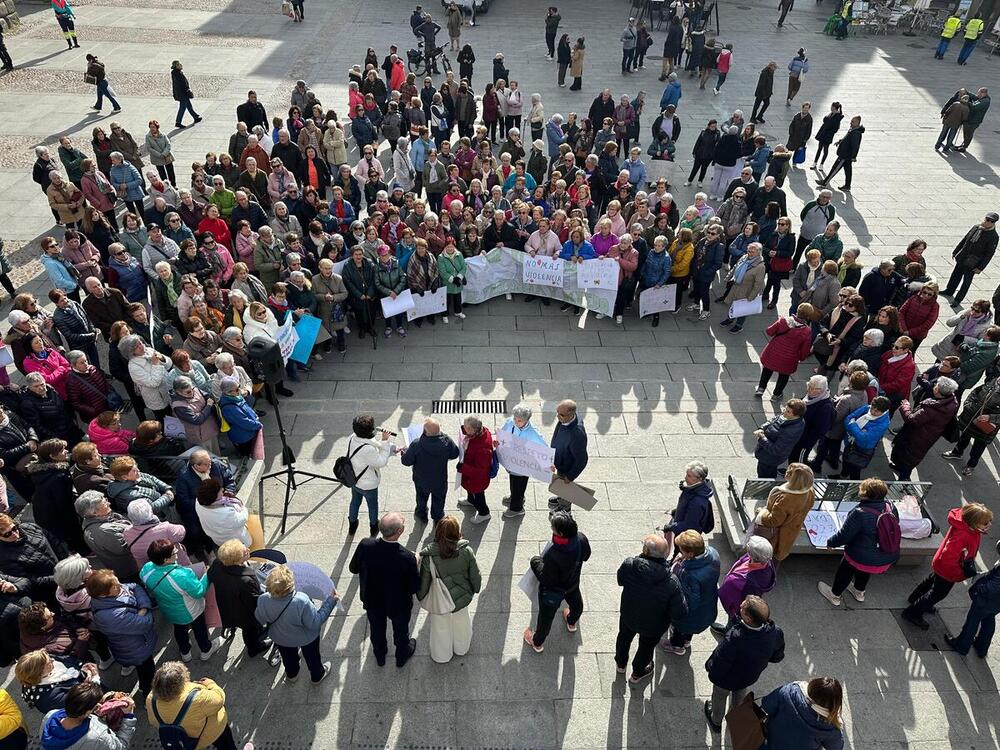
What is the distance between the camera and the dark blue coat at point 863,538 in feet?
21.6

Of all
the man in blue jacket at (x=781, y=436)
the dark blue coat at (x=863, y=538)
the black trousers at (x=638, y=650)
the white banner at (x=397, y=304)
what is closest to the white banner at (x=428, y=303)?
the white banner at (x=397, y=304)

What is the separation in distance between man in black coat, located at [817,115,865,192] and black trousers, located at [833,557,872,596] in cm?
1211

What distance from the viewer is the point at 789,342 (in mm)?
9445

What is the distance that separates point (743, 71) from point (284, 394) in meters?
22.5

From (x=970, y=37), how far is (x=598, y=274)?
25.4 metres

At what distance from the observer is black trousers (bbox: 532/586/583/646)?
6219 millimetres

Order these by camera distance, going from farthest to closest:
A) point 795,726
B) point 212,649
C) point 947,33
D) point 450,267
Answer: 1. point 947,33
2. point 450,267
3. point 212,649
4. point 795,726

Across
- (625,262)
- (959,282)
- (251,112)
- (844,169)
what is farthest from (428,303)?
(844,169)

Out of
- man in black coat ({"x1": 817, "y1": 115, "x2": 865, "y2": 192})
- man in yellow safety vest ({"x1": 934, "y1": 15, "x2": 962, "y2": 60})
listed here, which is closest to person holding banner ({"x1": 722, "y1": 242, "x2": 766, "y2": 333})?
man in black coat ({"x1": 817, "y1": 115, "x2": 865, "y2": 192})

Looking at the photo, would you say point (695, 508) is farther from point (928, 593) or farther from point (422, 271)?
point (422, 271)

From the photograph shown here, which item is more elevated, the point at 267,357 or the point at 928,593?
the point at 267,357

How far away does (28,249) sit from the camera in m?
12.8


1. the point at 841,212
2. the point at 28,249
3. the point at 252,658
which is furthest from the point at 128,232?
the point at 841,212

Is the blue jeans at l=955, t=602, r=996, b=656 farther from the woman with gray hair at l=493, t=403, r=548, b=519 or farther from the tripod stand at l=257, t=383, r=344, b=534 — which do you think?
the tripod stand at l=257, t=383, r=344, b=534
